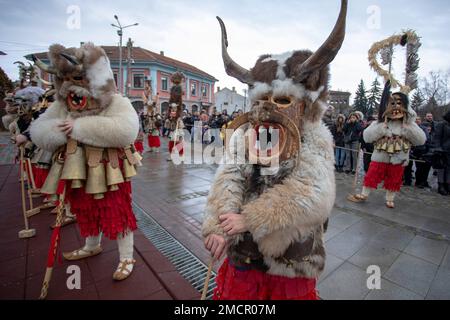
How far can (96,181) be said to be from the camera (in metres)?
2.15

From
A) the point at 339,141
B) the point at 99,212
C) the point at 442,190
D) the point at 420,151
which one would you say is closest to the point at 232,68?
the point at 99,212

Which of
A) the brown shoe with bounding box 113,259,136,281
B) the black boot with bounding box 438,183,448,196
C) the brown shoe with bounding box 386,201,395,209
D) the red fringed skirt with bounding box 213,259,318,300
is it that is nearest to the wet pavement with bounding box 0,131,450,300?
the brown shoe with bounding box 386,201,395,209

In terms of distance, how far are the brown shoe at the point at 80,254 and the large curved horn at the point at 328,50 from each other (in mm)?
2794

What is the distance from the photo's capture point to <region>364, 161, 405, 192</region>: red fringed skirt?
14.8 ft

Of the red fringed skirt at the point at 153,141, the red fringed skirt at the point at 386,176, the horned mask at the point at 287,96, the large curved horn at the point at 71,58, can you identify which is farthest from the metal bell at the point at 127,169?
the red fringed skirt at the point at 153,141

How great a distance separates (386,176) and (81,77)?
5264 mm

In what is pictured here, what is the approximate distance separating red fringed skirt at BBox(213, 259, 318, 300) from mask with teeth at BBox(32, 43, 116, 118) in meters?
1.93

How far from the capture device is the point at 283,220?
123cm

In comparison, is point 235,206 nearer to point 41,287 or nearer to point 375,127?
point 41,287

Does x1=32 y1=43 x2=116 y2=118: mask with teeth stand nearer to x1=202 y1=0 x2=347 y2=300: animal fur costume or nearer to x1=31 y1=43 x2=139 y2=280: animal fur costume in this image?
x1=31 y1=43 x2=139 y2=280: animal fur costume

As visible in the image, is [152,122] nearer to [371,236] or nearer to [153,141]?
[153,141]

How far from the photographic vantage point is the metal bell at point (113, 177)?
2.20 m
